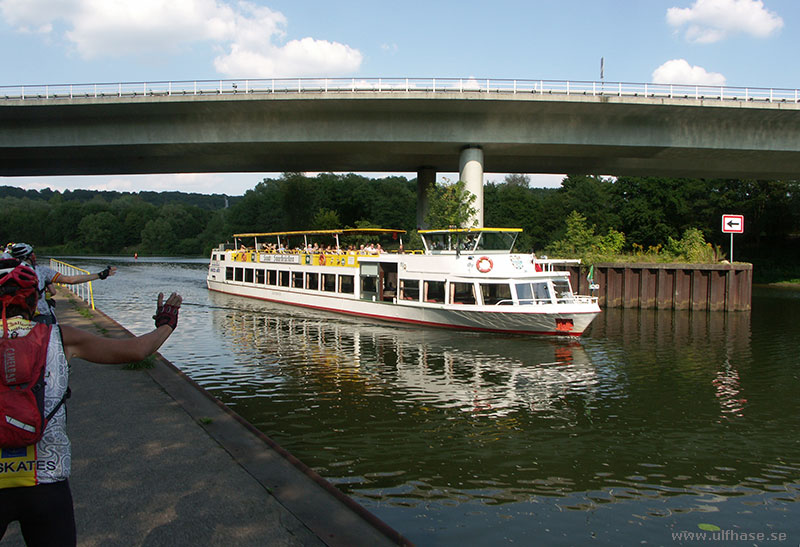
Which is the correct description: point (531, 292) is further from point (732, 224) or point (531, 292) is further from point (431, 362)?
point (732, 224)

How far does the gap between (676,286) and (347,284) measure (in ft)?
66.2

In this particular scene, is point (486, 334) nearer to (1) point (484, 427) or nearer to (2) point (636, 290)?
(1) point (484, 427)

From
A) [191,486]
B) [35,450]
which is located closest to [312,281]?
[191,486]

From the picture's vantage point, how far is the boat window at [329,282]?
34969 millimetres

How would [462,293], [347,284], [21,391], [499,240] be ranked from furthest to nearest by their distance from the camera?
1. [347,284]
2. [499,240]
3. [462,293]
4. [21,391]

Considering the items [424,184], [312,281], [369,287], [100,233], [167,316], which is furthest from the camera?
[100,233]

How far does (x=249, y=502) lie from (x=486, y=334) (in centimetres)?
1928

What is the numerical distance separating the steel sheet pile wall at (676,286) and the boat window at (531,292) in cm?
1602

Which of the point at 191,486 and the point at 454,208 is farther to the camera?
the point at 454,208

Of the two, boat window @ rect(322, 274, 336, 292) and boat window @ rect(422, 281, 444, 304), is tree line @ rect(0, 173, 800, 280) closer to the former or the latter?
boat window @ rect(322, 274, 336, 292)

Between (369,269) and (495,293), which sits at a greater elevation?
(369,269)

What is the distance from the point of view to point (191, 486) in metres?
7.44

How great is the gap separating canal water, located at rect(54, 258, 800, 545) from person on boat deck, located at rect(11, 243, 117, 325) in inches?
169

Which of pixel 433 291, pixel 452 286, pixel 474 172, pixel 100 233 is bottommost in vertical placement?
pixel 433 291
